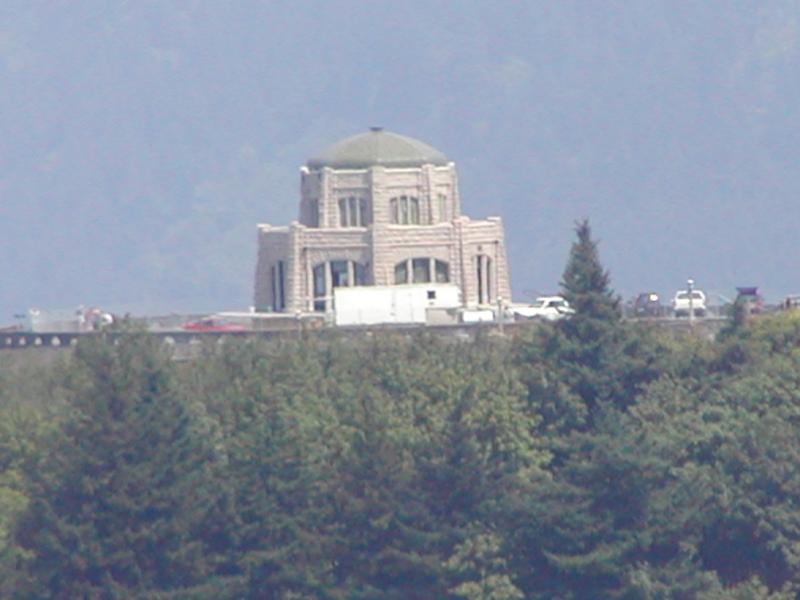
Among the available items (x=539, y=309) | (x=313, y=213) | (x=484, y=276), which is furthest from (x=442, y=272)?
(x=539, y=309)

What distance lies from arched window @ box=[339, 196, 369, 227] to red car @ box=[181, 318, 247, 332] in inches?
212

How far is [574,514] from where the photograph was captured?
87.9 metres

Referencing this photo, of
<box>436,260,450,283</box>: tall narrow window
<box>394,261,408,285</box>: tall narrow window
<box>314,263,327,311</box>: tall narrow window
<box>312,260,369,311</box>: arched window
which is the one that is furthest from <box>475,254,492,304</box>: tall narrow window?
<box>314,263,327,311</box>: tall narrow window

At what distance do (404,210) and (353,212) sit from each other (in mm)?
1698

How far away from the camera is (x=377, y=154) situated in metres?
147

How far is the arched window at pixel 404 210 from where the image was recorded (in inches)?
5817

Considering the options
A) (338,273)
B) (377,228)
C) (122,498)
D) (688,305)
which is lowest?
(122,498)

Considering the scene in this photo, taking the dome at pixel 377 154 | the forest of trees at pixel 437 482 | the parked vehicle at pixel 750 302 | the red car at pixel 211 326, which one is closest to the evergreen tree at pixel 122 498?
the forest of trees at pixel 437 482

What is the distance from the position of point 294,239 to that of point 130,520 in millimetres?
58006

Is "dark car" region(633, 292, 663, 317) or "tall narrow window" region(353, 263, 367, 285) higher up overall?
"tall narrow window" region(353, 263, 367, 285)

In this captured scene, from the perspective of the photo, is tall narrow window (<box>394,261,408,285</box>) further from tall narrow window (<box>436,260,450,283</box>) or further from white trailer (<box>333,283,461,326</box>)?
white trailer (<box>333,283,461,326</box>)

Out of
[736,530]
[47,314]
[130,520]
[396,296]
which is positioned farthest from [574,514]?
[47,314]

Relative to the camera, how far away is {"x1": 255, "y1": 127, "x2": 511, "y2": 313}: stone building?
5797 inches

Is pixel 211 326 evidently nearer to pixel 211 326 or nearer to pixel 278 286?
pixel 211 326
